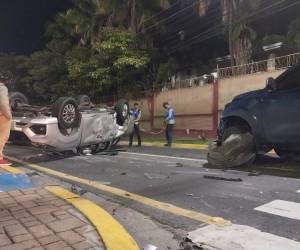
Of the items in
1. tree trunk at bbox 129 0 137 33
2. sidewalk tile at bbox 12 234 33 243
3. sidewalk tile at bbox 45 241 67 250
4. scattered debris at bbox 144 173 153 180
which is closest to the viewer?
sidewalk tile at bbox 45 241 67 250

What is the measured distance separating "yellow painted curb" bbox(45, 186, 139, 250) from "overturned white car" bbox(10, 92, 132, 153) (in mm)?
4227

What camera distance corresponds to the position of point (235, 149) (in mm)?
8523

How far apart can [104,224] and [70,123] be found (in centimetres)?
622

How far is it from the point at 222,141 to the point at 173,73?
18157 millimetres

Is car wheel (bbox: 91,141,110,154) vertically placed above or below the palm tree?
below

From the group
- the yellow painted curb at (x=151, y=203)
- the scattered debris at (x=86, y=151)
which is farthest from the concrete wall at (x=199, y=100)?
the yellow painted curb at (x=151, y=203)

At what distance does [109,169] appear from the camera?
9.73 m

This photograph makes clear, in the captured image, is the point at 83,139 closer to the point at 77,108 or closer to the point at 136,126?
the point at 77,108

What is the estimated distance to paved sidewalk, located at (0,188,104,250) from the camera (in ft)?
14.7

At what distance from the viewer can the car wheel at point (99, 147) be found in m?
→ 12.7

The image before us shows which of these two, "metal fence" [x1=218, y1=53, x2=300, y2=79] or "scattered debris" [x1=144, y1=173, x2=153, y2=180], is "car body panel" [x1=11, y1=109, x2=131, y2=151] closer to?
"scattered debris" [x1=144, y1=173, x2=153, y2=180]

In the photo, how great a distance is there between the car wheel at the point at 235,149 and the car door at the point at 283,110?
1.50ft

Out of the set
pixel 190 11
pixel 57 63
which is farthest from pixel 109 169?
pixel 57 63

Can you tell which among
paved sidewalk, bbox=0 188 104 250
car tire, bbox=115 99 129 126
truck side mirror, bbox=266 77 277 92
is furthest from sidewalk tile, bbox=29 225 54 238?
car tire, bbox=115 99 129 126
